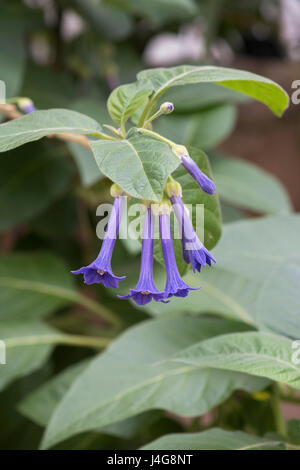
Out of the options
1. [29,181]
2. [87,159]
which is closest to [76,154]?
[87,159]

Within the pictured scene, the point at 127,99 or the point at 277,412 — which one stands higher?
the point at 127,99

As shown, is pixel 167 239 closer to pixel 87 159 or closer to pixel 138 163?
pixel 138 163

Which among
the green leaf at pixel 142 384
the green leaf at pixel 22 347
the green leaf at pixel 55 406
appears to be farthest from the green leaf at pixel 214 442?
the green leaf at pixel 22 347

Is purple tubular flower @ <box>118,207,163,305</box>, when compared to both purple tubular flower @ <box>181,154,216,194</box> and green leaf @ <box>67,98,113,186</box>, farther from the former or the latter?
green leaf @ <box>67,98,113,186</box>

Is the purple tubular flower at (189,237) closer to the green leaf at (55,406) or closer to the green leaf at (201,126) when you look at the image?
the green leaf at (55,406)

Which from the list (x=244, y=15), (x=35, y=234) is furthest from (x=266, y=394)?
(x=244, y=15)

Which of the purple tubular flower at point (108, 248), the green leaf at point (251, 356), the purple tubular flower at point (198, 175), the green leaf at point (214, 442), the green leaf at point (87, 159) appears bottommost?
the green leaf at point (214, 442)

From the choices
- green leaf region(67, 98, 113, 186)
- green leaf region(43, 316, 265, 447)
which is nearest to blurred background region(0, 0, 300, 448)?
green leaf region(67, 98, 113, 186)
